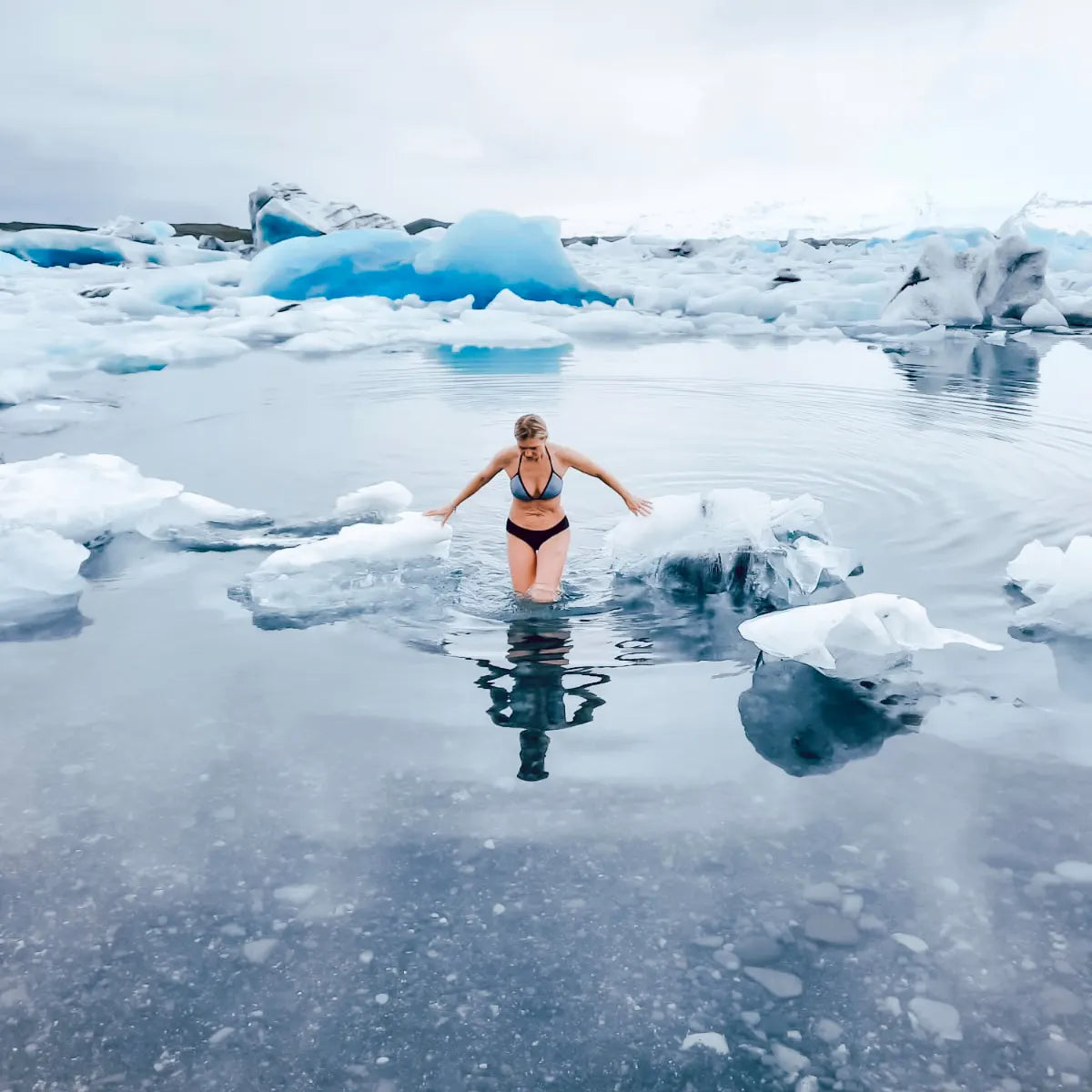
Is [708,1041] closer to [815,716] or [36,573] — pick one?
[815,716]

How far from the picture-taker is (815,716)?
3.76 m

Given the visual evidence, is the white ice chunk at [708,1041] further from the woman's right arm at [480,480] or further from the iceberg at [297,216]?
the iceberg at [297,216]

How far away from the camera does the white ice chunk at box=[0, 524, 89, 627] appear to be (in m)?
4.96

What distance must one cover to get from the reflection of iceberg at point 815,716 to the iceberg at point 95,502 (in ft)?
12.0

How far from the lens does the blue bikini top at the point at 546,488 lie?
16.7 feet

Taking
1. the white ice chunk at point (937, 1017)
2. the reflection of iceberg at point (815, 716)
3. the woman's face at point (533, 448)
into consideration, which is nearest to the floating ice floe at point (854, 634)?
the reflection of iceberg at point (815, 716)

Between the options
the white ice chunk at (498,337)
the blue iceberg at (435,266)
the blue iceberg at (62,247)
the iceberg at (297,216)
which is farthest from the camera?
the blue iceberg at (62,247)

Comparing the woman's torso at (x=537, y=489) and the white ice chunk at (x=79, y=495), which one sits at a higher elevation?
the woman's torso at (x=537, y=489)

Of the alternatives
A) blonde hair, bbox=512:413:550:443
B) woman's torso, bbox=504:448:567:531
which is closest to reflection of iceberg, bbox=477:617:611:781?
woman's torso, bbox=504:448:567:531

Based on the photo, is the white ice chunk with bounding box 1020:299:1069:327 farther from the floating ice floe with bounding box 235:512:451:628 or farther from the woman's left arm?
the floating ice floe with bounding box 235:512:451:628

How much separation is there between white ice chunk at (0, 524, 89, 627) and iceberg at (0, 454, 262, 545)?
0.56 meters

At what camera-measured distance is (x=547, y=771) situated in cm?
336

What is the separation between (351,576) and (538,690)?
5.40 feet

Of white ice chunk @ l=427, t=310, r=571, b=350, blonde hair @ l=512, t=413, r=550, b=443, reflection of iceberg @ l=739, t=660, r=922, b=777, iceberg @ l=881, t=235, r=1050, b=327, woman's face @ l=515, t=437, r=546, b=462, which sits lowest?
reflection of iceberg @ l=739, t=660, r=922, b=777
